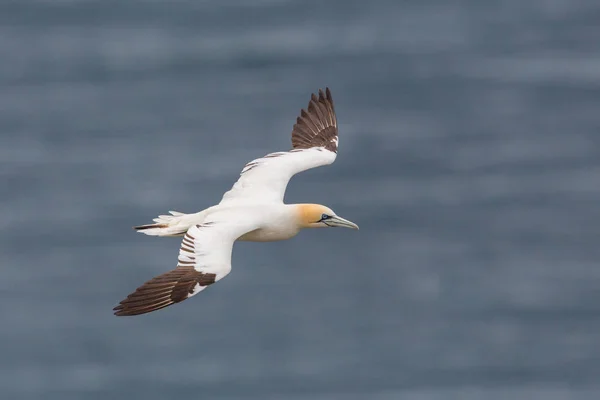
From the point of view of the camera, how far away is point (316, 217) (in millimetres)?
20000

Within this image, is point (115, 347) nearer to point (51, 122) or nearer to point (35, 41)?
point (51, 122)

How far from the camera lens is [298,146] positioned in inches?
887

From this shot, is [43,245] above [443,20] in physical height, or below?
below

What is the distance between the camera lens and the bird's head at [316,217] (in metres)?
19.9

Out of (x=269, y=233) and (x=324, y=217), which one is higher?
(x=324, y=217)

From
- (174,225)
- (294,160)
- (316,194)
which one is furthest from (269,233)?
(316,194)

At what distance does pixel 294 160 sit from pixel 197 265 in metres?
3.81

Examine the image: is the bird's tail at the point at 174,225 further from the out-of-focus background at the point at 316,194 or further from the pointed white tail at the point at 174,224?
the out-of-focus background at the point at 316,194

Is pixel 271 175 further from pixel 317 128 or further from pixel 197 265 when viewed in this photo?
pixel 197 265

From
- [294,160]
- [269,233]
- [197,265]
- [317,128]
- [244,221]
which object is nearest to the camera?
[197,265]

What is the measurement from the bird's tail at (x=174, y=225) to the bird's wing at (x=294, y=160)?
64cm

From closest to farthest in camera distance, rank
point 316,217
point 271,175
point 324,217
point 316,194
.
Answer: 1. point 316,217
2. point 324,217
3. point 271,175
4. point 316,194

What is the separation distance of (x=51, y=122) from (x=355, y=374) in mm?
10239

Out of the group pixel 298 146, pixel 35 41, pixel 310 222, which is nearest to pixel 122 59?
pixel 35 41
